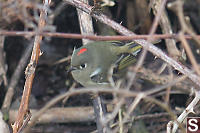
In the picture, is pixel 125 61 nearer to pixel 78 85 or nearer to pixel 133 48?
pixel 133 48

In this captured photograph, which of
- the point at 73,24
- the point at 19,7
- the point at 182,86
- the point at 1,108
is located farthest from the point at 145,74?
the point at 19,7

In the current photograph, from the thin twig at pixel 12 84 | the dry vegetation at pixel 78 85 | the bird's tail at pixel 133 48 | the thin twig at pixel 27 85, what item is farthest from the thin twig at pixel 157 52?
the thin twig at pixel 12 84

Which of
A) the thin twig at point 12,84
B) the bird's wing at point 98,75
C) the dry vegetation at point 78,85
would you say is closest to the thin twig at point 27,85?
the dry vegetation at point 78,85

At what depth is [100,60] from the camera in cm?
384

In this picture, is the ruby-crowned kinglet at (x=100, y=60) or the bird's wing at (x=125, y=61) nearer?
the ruby-crowned kinglet at (x=100, y=60)

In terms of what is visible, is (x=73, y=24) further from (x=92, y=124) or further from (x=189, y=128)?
(x=189, y=128)

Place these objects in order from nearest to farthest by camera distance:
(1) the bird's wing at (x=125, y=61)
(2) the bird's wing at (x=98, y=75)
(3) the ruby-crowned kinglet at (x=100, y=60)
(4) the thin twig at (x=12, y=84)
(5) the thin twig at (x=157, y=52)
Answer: (5) the thin twig at (x=157, y=52) < (3) the ruby-crowned kinglet at (x=100, y=60) < (2) the bird's wing at (x=98, y=75) < (1) the bird's wing at (x=125, y=61) < (4) the thin twig at (x=12, y=84)

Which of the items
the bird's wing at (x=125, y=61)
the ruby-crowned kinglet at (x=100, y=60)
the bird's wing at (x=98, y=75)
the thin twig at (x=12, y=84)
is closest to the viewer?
→ the ruby-crowned kinglet at (x=100, y=60)

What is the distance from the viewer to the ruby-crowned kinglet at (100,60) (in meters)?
3.67

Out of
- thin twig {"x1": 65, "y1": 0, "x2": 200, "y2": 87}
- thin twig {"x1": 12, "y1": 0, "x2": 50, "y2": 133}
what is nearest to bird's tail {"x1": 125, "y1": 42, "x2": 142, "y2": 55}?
thin twig {"x1": 65, "y1": 0, "x2": 200, "y2": 87}

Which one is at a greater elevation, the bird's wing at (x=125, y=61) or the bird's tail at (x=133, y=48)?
the bird's tail at (x=133, y=48)

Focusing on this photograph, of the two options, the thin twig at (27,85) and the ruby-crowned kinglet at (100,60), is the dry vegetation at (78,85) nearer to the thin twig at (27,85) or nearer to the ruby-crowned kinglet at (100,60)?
the ruby-crowned kinglet at (100,60)

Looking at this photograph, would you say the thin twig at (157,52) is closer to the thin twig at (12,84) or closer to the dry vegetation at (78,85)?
the dry vegetation at (78,85)

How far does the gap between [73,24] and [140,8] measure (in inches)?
35.7
